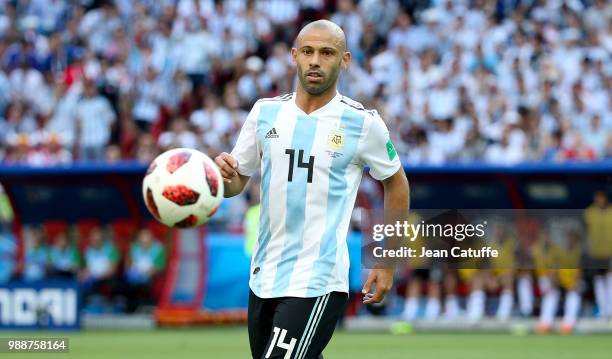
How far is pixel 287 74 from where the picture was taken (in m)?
21.3

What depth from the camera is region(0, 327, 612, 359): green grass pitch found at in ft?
42.6

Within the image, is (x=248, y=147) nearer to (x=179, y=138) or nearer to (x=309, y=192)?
(x=309, y=192)

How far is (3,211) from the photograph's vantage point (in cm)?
1934

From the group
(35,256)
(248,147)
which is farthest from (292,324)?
(35,256)

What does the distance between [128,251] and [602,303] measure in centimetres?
695

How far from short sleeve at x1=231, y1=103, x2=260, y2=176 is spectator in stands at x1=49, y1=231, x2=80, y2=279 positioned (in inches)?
472

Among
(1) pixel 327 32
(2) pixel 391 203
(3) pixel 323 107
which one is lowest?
(2) pixel 391 203

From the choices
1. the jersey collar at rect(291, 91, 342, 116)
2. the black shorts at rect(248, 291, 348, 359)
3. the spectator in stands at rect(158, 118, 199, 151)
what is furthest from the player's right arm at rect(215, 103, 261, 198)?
the spectator in stands at rect(158, 118, 199, 151)

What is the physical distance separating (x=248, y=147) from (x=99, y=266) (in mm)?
12157

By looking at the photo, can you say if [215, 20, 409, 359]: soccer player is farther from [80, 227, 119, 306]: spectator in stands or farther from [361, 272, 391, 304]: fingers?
[80, 227, 119, 306]: spectator in stands

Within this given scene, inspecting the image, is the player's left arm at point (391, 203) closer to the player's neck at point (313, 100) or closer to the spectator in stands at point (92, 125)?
the player's neck at point (313, 100)

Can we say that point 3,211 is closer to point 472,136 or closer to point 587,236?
point 472,136

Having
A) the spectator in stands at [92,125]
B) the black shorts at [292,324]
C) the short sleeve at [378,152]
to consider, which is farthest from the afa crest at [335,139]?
the spectator in stands at [92,125]

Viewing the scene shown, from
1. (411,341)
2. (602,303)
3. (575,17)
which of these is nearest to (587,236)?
(602,303)
